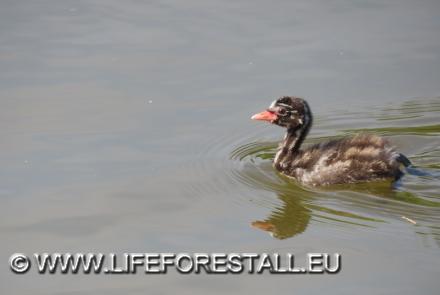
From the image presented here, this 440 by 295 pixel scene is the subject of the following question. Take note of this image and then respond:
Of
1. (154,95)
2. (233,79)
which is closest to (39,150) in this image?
(154,95)

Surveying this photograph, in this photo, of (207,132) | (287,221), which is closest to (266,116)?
(207,132)

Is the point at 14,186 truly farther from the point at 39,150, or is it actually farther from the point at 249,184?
the point at 249,184

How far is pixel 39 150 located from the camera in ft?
32.3

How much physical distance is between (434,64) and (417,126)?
1.71 meters

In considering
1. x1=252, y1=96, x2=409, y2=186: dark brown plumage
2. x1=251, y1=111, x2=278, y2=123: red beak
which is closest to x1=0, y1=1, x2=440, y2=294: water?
x1=252, y1=96, x2=409, y2=186: dark brown plumage

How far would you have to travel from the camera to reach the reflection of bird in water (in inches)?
326

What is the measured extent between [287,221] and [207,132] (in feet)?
6.90

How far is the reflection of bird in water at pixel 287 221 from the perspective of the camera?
829 centimetres

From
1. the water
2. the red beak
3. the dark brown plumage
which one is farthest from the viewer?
the red beak

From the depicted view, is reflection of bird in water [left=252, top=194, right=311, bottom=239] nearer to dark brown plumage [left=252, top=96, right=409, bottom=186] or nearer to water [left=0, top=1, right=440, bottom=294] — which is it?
water [left=0, top=1, right=440, bottom=294]

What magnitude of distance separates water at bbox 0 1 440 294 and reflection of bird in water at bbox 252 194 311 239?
0.06 feet

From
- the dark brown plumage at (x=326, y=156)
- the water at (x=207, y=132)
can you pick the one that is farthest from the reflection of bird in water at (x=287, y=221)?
the dark brown plumage at (x=326, y=156)

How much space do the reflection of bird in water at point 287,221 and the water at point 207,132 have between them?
20 mm

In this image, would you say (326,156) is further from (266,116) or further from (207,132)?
(207,132)
